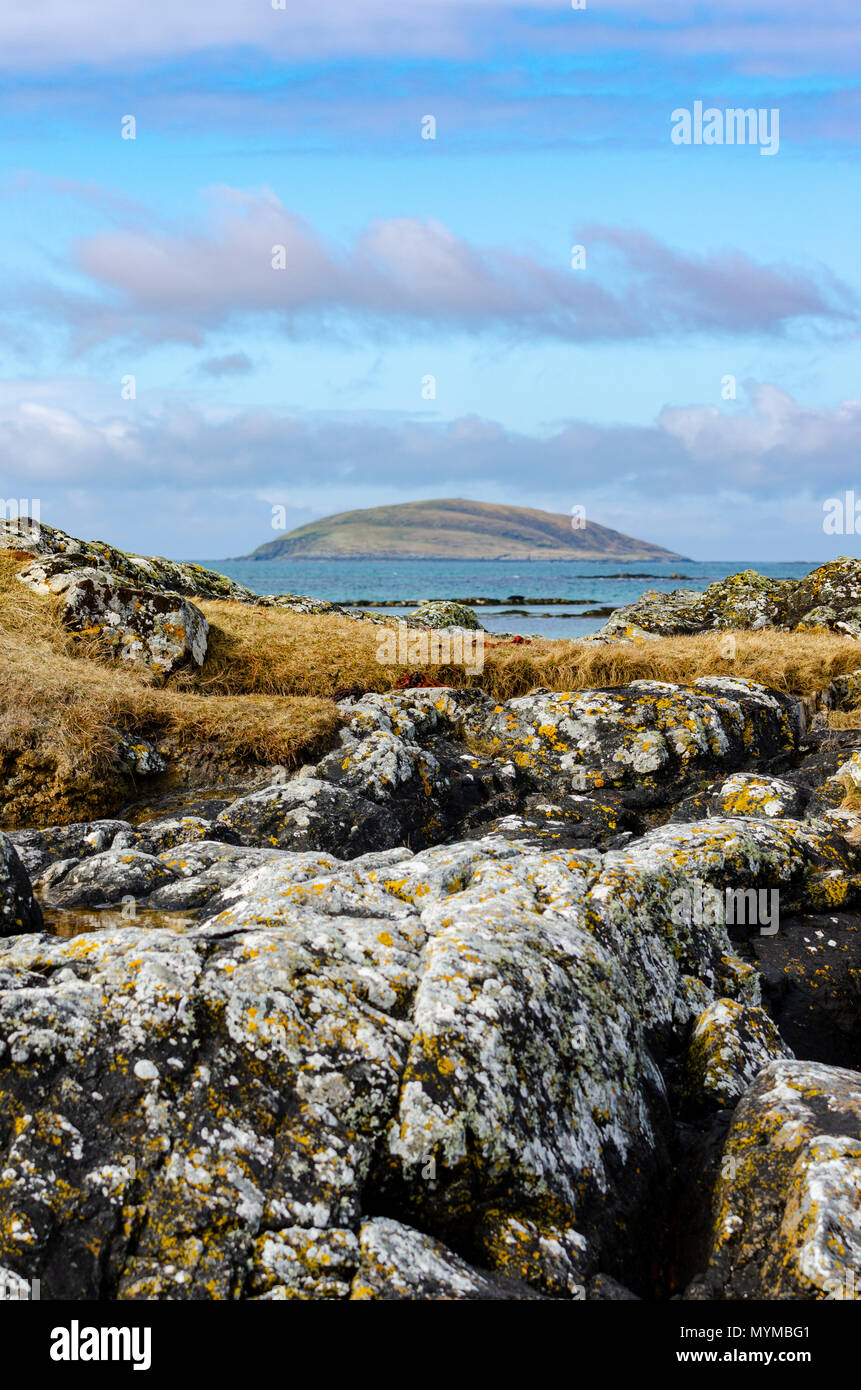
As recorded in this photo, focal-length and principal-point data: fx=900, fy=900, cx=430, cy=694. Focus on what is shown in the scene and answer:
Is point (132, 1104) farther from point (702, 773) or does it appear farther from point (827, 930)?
point (702, 773)

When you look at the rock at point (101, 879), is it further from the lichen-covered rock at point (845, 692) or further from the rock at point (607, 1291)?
the lichen-covered rock at point (845, 692)

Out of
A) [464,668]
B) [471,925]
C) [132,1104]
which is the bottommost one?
[132,1104]

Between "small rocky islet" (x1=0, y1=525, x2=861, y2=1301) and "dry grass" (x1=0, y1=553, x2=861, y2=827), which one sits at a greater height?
"dry grass" (x1=0, y1=553, x2=861, y2=827)

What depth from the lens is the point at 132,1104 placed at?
4785 millimetres

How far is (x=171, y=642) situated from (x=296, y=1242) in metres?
17.5

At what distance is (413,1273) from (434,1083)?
0.93 m

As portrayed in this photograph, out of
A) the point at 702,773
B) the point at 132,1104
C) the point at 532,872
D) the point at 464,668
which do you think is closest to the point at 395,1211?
the point at 132,1104

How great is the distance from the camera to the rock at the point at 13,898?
7.67 m

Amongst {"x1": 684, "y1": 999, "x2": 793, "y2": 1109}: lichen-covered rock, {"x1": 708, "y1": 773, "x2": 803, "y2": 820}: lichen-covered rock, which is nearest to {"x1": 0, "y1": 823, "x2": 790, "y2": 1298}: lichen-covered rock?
{"x1": 684, "y1": 999, "x2": 793, "y2": 1109}: lichen-covered rock

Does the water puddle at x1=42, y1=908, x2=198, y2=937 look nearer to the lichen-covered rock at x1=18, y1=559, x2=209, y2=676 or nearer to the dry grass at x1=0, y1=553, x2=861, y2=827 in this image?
the dry grass at x1=0, y1=553, x2=861, y2=827

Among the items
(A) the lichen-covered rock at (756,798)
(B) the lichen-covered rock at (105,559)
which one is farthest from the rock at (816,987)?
(B) the lichen-covered rock at (105,559)

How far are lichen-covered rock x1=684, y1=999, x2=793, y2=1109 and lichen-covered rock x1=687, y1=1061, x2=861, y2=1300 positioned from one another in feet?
1.72

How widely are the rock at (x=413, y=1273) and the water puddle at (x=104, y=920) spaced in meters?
4.05

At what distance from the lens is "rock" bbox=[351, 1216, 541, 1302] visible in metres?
4.32
